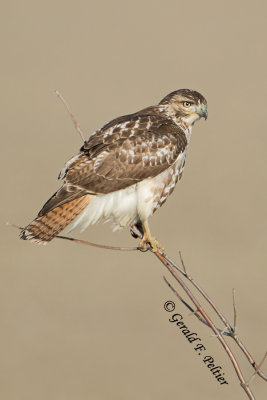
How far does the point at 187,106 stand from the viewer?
23.9 ft

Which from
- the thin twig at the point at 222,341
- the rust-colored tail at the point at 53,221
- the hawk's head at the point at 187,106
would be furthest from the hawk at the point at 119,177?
the thin twig at the point at 222,341

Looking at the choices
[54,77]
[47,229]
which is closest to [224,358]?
[47,229]

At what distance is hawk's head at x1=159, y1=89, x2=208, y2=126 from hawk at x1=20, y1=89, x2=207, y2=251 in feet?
0.44

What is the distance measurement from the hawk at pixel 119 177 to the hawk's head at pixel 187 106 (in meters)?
0.13

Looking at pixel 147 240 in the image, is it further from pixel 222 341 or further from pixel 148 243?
pixel 222 341

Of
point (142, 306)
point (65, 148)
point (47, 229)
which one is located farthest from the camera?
point (65, 148)

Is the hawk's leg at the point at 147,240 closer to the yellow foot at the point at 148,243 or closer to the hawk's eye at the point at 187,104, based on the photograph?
the yellow foot at the point at 148,243

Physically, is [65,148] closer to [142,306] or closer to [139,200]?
[142,306]

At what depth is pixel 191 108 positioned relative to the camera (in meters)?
7.27

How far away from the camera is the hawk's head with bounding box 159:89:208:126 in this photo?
727 centimetres

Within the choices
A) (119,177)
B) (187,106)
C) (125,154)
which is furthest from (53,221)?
(187,106)

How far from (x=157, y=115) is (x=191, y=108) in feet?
1.07

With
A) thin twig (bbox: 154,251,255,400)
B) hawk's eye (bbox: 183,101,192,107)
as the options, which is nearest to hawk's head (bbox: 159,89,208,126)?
hawk's eye (bbox: 183,101,192,107)

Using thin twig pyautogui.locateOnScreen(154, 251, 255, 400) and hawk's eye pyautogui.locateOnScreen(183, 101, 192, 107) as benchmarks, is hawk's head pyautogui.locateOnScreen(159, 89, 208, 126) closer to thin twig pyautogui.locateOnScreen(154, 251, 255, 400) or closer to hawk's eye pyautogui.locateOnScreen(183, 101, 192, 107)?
hawk's eye pyautogui.locateOnScreen(183, 101, 192, 107)
